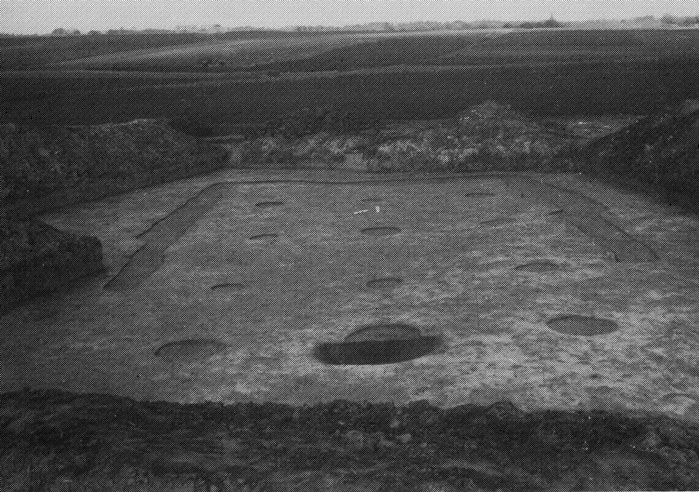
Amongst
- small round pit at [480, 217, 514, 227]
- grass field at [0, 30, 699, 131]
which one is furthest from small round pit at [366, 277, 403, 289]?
grass field at [0, 30, 699, 131]

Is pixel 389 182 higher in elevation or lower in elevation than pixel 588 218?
lower

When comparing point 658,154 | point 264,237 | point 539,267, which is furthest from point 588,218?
point 264,237

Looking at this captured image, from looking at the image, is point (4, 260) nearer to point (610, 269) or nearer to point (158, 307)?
point (158, 307)

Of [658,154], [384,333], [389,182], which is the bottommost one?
[389,182]

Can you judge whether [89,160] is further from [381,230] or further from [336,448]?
[336,448]

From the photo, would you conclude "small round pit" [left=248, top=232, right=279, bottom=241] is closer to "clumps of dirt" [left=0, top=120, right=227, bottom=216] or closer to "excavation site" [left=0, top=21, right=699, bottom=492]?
"excavation site" [left=0, top=21, right=699, bottom=492]

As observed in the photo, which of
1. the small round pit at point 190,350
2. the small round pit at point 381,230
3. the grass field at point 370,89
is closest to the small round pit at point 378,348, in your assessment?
the small round pit at point 190,350

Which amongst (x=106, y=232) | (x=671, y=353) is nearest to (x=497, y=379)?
(x=671, y=353)
